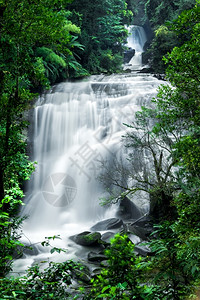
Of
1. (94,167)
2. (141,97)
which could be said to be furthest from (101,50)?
(94,167)

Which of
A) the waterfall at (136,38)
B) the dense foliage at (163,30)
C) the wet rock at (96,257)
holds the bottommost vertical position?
the wet rock at (96,257)

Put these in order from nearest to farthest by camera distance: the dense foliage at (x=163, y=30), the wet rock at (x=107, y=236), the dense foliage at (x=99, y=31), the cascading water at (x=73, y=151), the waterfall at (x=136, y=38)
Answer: the wet rock at (x=107, y=236) → the cascading water at (x=73, y=151) → the dense foliage at (x=163, y=30) → the dense foliage at (x=99, y=31) → the waterfall at (x=136, y=38)

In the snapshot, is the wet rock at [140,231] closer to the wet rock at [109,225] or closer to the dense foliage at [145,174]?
the wet rock at [109,225]

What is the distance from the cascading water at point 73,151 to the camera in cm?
986

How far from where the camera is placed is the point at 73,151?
12.9 metres

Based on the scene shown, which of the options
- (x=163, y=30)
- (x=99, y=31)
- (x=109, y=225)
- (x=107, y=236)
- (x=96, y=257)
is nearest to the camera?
(x=96, y=257)

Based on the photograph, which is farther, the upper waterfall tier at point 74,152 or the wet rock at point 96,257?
the upper waterfall tier at point 74,152

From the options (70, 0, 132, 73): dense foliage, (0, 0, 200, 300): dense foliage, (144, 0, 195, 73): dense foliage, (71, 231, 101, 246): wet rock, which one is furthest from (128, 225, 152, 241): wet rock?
(70, 0, 132, 73): dense foliage

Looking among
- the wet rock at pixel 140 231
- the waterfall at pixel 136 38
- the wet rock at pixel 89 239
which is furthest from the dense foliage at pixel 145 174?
the waterfall at pixel 136 38

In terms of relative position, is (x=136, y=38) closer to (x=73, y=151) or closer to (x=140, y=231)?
(x=73, y=151)

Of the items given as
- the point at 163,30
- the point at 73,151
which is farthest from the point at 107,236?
the point at 163,30

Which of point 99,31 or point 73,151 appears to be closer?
point 73,151

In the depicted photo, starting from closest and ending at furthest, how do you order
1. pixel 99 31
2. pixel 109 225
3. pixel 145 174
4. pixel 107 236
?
pixel 145 174 → pixel 107 236 → pixel 109 225 → pixel 99 31

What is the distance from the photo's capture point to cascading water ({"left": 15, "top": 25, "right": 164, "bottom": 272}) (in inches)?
388
